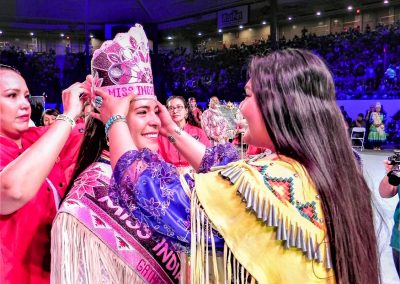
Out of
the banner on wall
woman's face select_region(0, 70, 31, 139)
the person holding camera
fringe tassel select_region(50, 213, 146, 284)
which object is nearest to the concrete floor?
the person holding camera

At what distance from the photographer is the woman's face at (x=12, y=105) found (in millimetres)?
1197

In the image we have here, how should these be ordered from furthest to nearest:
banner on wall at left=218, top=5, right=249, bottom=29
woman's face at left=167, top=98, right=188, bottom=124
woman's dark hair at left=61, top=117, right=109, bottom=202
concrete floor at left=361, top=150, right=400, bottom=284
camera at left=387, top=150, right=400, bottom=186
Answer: banner on wall at left=218, top=5, right=249, bottom=29 < woman's face at left=167, top=98, right=188, bottom=124 < camera at left=387, top=150, right=400, bottom=186 < woman's dark hair at left=61, top=117, right=109, bottom=202 < concrete floor at left=361, top=150, right=400, bottom=284

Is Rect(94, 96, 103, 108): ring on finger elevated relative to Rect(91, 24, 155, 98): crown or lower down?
lower down

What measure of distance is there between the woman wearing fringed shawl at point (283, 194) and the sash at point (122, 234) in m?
0.33

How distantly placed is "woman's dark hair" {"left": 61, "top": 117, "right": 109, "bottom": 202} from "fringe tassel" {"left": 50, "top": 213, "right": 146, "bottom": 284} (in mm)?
256

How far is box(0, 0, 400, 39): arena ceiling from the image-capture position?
10648mm

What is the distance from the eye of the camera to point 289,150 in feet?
2.83

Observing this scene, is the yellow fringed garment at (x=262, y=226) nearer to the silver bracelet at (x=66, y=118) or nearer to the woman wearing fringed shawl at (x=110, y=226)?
the woman wearing fringed shawl at (x=110, y=226)

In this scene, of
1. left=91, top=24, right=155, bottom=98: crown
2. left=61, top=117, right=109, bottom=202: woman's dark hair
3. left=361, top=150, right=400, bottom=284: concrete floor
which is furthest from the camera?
left=61, top=117, right=109, bottom=202: woman's dark hair

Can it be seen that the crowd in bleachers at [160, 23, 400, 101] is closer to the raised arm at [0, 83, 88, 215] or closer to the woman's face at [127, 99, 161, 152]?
the woman's face at [127, 99, 161, 152]

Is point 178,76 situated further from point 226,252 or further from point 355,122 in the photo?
point 226,252

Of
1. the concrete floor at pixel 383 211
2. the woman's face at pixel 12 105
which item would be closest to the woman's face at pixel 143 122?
the woman's face at pixel 12 105

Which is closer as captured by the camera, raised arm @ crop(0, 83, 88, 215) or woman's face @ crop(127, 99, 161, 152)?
raised arm @ crop(0, 83, 88, 215)

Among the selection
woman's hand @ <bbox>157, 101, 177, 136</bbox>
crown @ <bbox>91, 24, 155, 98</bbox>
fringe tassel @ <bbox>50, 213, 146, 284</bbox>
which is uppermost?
crown @ <bbox>91, 24, 155, 98</bbox>
